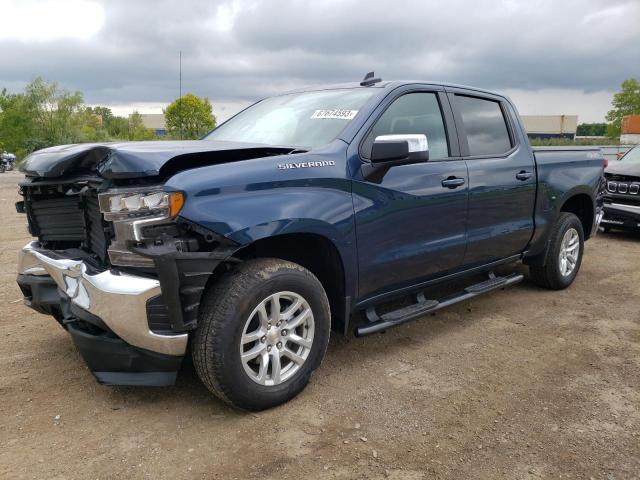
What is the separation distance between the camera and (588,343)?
4051mm

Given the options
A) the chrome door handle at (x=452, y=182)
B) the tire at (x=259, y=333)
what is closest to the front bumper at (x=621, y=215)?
the chrome door handle at (x=452, y=182)

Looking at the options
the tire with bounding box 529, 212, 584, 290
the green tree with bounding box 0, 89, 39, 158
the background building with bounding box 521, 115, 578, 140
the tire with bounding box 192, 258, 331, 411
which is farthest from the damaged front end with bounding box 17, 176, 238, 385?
the background building with bounding box 521, 115, 578, 140

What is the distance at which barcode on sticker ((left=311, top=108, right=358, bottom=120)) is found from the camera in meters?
3.51

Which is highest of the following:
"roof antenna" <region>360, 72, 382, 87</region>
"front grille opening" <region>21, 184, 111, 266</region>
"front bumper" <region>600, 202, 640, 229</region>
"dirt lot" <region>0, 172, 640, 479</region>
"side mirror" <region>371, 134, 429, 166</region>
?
"roof antenna" <region>360, 72, 382, 87</region>

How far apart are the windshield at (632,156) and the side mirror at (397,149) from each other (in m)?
7.40

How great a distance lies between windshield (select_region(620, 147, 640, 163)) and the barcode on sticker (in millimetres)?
7416

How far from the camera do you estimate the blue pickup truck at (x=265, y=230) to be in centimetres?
260

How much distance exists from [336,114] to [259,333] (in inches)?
62.3

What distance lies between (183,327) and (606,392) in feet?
8.33

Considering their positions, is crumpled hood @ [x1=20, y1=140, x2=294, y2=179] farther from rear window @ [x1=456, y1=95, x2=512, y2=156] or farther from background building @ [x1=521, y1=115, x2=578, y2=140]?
background building @ [x1=521, y1=115, x2=578, y2=140]

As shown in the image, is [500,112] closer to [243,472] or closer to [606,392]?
[606,392]

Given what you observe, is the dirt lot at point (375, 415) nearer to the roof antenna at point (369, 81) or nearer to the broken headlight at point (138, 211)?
the broken headlight at point (138, 211)

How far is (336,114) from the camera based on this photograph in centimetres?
360

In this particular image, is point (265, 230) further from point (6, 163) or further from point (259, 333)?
point (6, 163)
